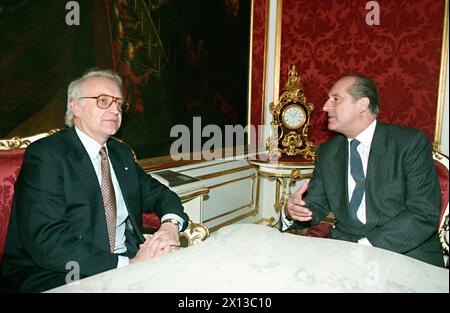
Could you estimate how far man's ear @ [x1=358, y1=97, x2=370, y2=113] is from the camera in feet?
8.28

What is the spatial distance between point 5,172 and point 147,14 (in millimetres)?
2032

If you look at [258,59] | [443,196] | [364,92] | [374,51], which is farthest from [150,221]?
[374,51]

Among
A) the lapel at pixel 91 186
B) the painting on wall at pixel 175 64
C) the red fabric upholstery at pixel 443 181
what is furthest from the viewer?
the painting on wall at pixel 175 64

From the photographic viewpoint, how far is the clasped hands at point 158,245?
1776 millimetres

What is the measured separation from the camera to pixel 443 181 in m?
2.32

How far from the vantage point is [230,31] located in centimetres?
458

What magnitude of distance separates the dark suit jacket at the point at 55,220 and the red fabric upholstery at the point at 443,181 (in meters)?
1.87

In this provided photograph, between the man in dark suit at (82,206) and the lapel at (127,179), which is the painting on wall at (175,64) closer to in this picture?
the lapel at (127,179)

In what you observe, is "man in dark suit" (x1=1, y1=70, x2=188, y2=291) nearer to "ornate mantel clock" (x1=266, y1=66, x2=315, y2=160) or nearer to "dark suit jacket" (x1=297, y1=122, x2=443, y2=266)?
"dark suit jacket" (x1=297, y1=122, x2=443, y2=266)

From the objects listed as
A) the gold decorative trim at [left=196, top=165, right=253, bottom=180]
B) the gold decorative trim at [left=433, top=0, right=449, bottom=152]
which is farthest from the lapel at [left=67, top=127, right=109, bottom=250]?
the gold decorative trim at [left=433, top=0, right=449, bottom=152]

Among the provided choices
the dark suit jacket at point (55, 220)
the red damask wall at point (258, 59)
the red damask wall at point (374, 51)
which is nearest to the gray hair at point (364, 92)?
the dark suit jacket at point (55, 220)

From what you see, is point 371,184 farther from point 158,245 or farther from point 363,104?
point 158,245

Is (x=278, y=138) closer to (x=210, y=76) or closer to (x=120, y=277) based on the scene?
(x=210, y=76)

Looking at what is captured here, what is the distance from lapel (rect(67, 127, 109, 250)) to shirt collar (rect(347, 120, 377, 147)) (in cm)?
167
